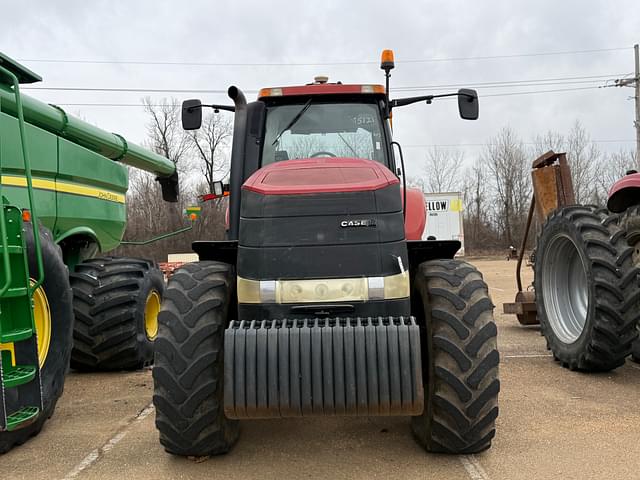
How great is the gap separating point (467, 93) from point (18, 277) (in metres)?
3.50

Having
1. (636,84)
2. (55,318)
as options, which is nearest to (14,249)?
(55,318)

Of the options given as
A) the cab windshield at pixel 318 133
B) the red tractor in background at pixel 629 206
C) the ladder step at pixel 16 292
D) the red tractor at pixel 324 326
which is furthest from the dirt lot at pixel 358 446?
the cab windshield at pixel 318 133

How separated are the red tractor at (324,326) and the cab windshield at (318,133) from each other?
2.47 ft

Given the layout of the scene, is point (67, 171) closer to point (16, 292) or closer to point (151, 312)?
point (151, 312)

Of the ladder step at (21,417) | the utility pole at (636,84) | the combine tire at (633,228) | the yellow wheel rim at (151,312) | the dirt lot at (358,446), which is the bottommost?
the dirt lot at (358,446)

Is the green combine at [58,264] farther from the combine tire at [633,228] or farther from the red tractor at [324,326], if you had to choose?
the combine tire at [633,228]

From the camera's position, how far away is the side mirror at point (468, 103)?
4.73 m

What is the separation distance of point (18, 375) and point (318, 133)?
2700mm

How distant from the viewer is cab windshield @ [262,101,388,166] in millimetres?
4719

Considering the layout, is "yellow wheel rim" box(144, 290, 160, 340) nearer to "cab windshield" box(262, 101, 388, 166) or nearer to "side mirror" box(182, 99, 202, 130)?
"side mirror" box(182, 99, 202, 130)

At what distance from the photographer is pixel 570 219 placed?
5.86 meters

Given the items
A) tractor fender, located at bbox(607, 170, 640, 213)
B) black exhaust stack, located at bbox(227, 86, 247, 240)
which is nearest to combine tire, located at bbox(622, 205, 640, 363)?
tractor fender, located at bbox(607, 170, 640, 213)

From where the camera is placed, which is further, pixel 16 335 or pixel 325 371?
pixel 16 335

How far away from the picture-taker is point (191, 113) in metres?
4.68
